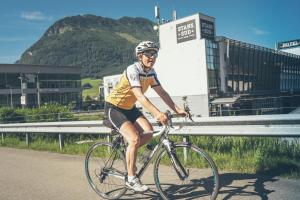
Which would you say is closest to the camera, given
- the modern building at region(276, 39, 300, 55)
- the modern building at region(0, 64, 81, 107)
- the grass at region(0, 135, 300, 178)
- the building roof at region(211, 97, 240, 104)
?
the grass at region(0, 135, 300, 178)

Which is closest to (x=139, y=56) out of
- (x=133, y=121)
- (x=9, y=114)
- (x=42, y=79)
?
(x=133, y=121)

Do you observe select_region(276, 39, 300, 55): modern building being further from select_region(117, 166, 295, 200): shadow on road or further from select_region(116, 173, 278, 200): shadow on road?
select_region(116, 173, 278, 200): shadow on road

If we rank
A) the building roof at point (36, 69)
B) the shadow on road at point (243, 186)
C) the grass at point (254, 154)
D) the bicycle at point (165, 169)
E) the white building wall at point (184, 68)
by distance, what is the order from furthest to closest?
1. the building roof at point (36, 69)
2. the white building wall at point (184, 68)
3. the grass at point (254, 154)
4. the shadow on road at point (243, 186)
5. the bicycle at point (165, 169)

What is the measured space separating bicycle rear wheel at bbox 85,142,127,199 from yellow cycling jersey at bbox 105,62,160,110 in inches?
27.1

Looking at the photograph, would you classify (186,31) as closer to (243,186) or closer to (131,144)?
(243,186)

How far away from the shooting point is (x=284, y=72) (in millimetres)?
100438

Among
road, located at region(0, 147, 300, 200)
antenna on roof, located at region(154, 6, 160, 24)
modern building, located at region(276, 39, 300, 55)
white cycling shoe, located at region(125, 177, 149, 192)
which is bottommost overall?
road, located at region(0, 147, 300, 200)

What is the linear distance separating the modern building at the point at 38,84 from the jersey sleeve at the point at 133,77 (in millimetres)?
77243

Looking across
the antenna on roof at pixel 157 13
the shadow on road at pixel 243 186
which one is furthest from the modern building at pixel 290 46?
the shadow on road at pixel 243 186

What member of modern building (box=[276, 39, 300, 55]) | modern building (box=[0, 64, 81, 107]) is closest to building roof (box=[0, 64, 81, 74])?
modern building (box=[0, 64, 81, 107])

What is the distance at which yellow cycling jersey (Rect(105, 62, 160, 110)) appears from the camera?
4.68m

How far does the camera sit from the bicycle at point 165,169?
4.41 metres

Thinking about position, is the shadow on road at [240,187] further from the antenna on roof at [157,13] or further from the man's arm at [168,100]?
the antenna on roof at [157,13]

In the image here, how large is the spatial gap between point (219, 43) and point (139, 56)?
70146 millimetres
